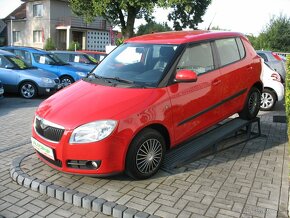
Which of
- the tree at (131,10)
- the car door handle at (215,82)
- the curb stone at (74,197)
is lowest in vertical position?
the curb stone at (74,197)

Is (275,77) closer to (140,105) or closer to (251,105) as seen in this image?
(251,105)

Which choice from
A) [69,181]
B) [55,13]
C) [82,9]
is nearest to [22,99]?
[69,181]

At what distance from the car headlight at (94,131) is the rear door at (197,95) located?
106 cm

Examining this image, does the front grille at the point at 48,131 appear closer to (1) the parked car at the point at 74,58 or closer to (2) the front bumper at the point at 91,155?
(2) the front bumper at the point at 91,155

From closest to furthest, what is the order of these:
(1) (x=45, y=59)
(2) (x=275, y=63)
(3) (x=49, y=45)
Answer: (2) (x=275, y=63)
(1) (x=45, y=59)
(3) (x=49, y=45)

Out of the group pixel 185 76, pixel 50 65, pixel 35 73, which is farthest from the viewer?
pixel 50 65

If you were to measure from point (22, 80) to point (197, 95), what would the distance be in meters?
7.92

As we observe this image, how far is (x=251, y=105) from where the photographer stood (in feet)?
22.6

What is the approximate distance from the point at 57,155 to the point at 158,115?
4.50 feet

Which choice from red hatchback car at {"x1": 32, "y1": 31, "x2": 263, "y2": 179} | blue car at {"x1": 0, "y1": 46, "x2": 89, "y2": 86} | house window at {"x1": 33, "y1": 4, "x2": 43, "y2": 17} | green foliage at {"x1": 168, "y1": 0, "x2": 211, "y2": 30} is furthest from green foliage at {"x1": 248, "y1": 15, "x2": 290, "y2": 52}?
Answer: red hatchback car at {"x1": 32, "y1": 31, "x2": 263, "y2": 179}

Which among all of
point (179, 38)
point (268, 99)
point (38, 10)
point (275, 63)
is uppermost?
point (38, 10)

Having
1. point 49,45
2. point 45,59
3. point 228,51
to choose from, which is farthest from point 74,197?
point 49,45

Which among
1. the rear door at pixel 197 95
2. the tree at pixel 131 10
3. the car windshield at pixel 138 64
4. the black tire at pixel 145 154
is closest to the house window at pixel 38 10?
the tree at pixel 131 10

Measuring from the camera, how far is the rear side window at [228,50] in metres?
5.94
